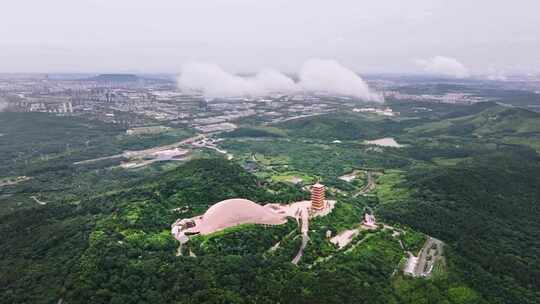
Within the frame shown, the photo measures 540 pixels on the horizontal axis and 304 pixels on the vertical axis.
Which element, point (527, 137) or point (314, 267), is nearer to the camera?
point (314, 267)

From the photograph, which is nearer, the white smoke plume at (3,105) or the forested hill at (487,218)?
the forested hill at (487,218)

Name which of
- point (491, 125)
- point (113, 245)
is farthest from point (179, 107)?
point (113, 245)

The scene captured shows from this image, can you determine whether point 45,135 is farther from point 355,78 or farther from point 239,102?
point 355,78

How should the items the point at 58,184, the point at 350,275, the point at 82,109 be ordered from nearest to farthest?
the point at 350,275 < the point at 58,184 < the point at 82,109

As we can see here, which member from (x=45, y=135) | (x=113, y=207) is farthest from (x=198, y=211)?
(x=45, y=135)

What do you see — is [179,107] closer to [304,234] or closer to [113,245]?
[304,234]

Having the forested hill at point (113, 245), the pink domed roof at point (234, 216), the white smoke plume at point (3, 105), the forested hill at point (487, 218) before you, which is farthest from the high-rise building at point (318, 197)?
the white smoke plume at point (3, 105)

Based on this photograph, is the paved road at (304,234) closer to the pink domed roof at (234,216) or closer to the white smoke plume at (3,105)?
the pink domed roof at (234,216)
